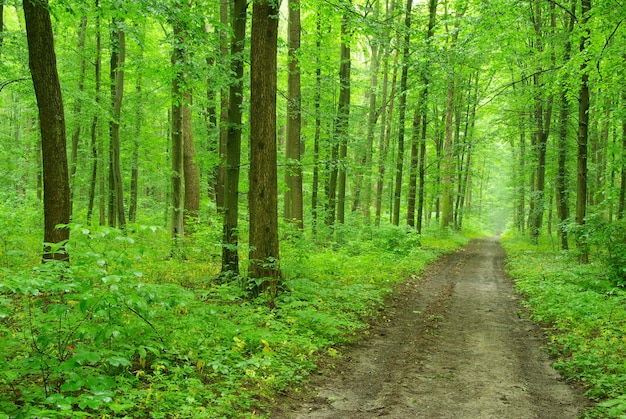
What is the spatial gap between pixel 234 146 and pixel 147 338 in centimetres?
480

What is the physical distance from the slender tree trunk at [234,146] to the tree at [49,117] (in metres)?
3.04

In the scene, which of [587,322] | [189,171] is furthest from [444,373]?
[189,171]

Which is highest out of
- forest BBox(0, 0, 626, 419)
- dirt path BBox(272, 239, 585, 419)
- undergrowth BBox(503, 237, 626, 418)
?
forest BBox(0, 0, 626, 419)

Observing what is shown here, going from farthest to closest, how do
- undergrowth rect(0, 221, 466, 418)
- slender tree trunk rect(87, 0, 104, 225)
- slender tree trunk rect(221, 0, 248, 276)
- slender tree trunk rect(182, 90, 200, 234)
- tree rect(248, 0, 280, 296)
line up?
slender tree trunk rect(87, 0, 104, 225), slender tree trunk rect(182, 90, 200, 234), slender tree trunk rect(221, 0, 248, 276), tree rect(248, 0, 280, 296), undergrowth rect(0, 221, 466, 418)

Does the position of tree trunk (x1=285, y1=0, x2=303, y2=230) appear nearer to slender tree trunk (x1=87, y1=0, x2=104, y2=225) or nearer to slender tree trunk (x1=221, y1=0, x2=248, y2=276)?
slender tree trunk (x1=221, y1=0, x2=248, y2=276)

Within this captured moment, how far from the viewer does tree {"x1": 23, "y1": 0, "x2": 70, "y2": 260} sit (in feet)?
22.3

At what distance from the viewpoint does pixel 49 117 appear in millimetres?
6969

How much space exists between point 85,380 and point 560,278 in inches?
486

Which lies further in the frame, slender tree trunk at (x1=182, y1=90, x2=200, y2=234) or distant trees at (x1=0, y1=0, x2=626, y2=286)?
slender tree trunk at (x1=182, y1=90, x2=200, y2=234)

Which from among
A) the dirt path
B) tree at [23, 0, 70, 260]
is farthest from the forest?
the dirt path

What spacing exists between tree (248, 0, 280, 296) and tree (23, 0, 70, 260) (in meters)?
3.28

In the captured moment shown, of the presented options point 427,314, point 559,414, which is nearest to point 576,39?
point 427,314

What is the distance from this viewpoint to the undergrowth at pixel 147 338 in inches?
159

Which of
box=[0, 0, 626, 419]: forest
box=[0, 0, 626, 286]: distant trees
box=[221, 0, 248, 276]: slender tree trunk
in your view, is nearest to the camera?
box=[0, 0, 626, 419]: forest
